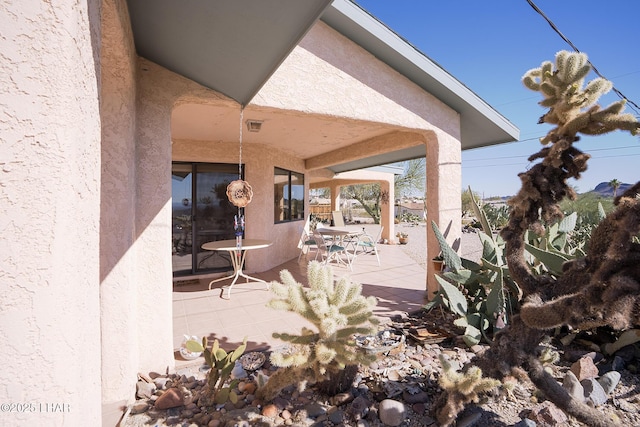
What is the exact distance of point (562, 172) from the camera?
67.3 inches

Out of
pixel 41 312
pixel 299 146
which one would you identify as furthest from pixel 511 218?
pixel 299 146

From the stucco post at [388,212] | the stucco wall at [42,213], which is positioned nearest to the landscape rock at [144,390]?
the stucco wall at [42,213]

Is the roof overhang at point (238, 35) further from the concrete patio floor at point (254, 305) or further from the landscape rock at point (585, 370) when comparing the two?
the landscape rock at point (585, 370)

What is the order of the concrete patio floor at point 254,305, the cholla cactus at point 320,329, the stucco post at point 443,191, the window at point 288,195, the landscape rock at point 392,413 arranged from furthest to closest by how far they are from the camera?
the window at point 288,195 → the stucco post at point 443,191 → the concrete patio floor at point 254,305 → the landscape rock at point 392,413 → the cholla cactus at point 320,329

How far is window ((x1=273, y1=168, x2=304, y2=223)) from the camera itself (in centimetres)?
769

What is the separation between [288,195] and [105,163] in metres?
6.18

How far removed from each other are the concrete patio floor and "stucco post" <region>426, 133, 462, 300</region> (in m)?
0.83

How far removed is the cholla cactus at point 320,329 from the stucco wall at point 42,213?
1214 millimetres

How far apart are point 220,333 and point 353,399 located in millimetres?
1933

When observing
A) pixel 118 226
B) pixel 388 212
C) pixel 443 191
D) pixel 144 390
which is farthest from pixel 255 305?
pixel 388 212

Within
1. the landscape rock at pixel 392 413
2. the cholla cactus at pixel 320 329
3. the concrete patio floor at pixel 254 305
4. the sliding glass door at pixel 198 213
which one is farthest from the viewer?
the sliding glass door at pixel 198 213

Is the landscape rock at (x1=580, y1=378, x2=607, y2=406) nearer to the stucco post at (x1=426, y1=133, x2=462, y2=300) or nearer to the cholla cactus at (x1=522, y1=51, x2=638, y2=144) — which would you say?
the cholla cactus at (x1=522, y1=51, x2=638, y2=144)

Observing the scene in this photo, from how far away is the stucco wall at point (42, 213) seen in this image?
734 millimetres

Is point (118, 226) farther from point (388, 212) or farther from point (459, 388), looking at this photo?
point (388, 212)
